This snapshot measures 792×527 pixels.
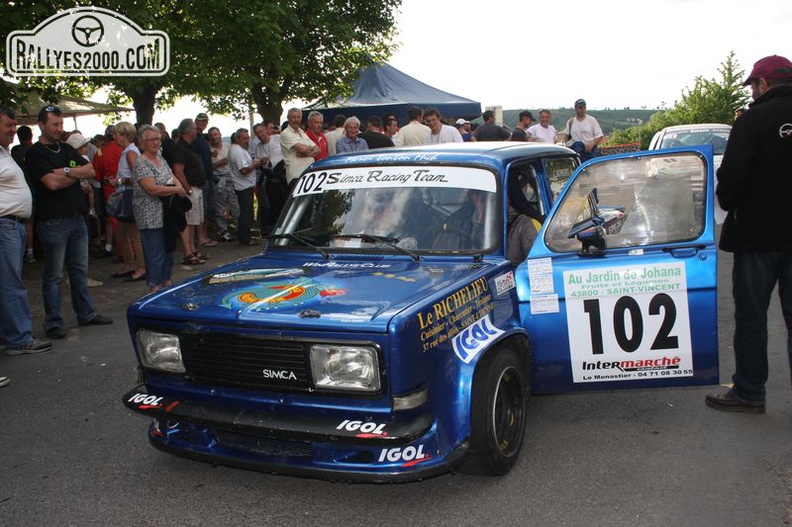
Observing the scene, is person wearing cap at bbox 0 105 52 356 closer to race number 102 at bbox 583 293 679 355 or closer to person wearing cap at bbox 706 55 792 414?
race number 102 at bbox 583 293 679 355

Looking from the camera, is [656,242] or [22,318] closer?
[656,242]

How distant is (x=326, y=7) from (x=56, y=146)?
16.1m

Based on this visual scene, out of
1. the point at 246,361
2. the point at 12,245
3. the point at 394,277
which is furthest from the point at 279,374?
the point at 12,245

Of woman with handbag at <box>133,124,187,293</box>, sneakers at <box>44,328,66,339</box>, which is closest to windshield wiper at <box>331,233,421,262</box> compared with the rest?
woman with handbag at <box>133,124,187,293</box>

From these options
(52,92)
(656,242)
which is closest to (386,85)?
(52,92)

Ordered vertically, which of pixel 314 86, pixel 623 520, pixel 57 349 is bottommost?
pixel 623 520

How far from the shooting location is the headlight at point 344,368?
128 inches

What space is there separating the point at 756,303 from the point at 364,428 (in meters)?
2.49

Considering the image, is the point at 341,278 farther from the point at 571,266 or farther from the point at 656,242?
the point at 656,242

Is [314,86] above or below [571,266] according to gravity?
above

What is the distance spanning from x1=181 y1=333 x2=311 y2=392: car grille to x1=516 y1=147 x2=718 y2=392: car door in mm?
1423

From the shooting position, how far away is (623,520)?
3352 millimetres

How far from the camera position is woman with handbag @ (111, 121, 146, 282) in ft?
29.3

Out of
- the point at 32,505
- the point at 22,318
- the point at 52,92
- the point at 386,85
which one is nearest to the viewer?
the point at 32,505
